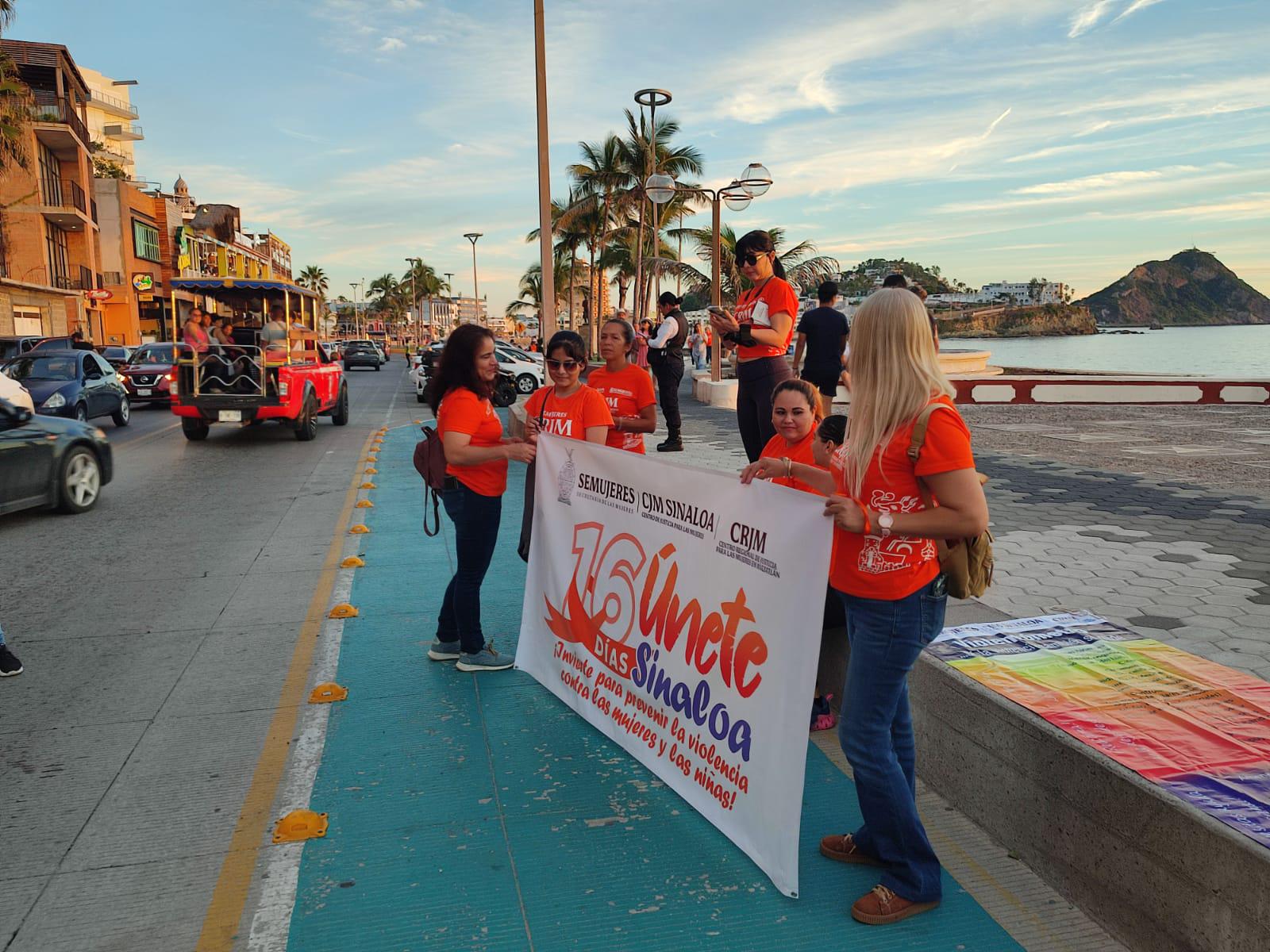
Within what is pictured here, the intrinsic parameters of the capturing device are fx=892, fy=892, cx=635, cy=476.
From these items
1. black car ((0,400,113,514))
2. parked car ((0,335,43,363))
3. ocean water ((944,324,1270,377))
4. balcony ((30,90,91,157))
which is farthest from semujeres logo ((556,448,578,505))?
balcony ((30,90,91,157))

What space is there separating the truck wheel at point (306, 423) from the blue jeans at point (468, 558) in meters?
11.1

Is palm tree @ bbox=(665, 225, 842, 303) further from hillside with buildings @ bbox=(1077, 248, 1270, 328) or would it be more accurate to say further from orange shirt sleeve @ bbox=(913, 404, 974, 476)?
hillside with buildings @ bbox=(1077, 248, 1270, 328)

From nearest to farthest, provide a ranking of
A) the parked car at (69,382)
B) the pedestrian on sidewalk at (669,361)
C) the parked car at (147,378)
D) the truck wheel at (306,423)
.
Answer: the pedestrian on sidewalk at (669,361) < the truck wheel at (306,423) < the parked car at (69,382) < the parked car at (147,378)

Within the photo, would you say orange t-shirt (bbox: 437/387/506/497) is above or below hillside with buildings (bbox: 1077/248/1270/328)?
below

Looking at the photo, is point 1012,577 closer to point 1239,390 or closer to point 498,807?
point 498,807

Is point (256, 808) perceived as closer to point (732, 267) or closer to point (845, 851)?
point (845, 851)

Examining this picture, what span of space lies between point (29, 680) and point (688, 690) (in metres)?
3.73

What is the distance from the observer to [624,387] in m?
5.70

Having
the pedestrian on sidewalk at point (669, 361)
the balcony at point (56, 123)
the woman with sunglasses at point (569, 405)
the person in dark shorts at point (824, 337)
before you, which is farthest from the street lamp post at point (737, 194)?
the balcony at point (56, 123)

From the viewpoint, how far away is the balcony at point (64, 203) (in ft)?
138

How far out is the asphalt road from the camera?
2992 mm

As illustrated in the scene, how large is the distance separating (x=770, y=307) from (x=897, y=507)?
12.2ft

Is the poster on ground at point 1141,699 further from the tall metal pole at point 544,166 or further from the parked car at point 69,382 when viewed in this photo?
the parked car at point 69,382

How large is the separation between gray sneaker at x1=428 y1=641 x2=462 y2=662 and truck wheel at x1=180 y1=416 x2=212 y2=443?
11.8 meters
